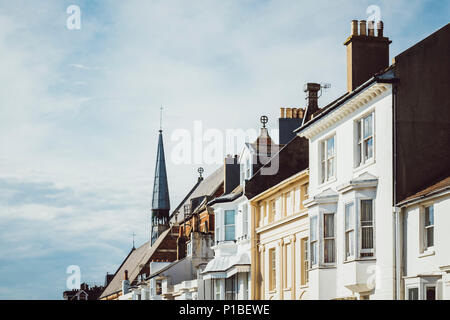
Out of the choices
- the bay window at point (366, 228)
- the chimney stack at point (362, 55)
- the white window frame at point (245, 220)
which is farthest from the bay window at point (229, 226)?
the bay window at point (366, 228)

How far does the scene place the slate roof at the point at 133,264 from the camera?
110500 mm

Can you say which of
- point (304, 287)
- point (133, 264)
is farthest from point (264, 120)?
point (133, 264)

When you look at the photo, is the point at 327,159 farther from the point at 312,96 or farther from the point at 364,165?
the point at 312,96

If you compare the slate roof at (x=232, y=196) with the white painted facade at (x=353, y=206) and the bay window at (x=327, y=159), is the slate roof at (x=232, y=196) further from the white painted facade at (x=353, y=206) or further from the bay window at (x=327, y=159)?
the white painted facade at (x=353, y=206)

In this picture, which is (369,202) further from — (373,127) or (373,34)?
(373,34)

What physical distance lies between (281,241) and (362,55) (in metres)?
12.5

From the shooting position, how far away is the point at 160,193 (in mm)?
133625

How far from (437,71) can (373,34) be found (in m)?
4.94

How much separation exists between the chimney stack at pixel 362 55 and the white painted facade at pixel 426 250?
7482 millimetres

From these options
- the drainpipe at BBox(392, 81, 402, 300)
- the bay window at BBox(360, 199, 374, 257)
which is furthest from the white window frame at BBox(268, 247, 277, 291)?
the drainpipe at BBox(392, 81, 402, 300)

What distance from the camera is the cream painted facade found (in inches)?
1725

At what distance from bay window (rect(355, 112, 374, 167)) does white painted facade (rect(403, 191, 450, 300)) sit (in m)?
3.43

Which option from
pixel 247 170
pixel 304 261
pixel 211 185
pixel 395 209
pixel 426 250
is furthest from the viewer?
pixel 211 185
